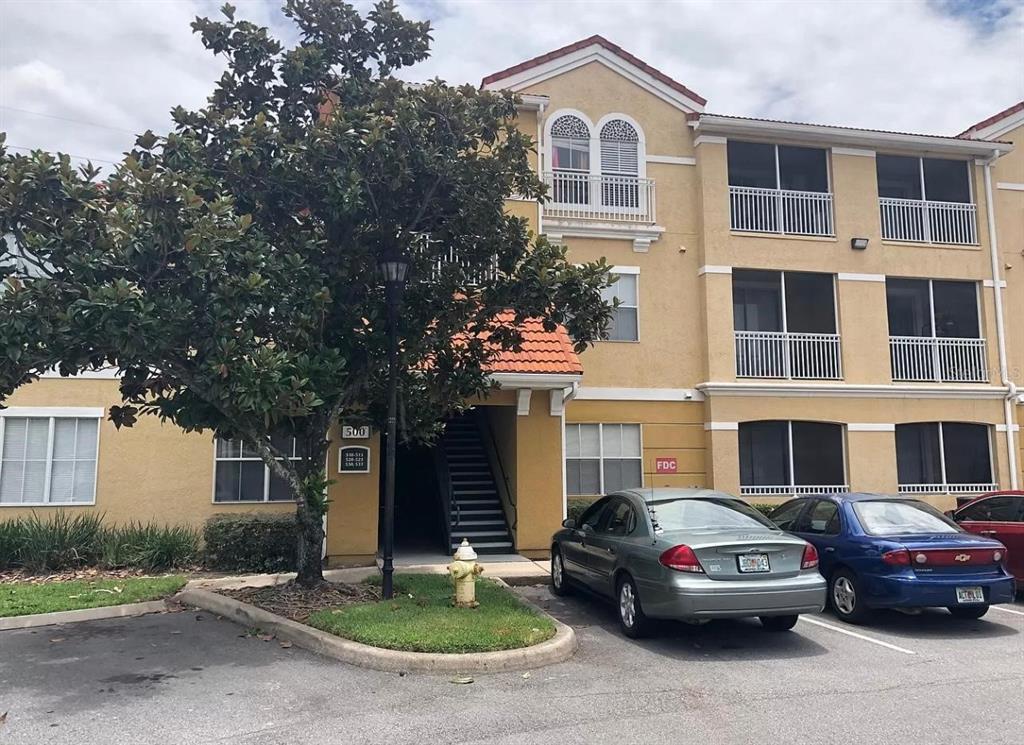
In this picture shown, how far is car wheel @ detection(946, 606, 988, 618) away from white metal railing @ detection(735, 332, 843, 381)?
294 inches

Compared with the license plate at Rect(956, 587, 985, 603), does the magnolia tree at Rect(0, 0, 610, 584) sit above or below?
above

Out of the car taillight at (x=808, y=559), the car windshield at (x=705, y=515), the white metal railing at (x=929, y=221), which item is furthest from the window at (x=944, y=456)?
the car taillight at (x=808, y=559)

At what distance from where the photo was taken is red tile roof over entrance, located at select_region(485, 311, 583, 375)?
499 inches

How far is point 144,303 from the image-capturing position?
6992 mm

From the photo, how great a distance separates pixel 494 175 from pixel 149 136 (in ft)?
12.5

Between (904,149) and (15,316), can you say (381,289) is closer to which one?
(15,316)

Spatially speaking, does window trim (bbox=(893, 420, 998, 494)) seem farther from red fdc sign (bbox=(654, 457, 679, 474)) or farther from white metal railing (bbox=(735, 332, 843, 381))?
red fdc sign (bbox=(654, 457, 679, 474))

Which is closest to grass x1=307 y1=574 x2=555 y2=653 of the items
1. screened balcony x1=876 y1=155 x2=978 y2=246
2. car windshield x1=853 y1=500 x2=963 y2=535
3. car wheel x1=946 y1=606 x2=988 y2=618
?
car windshield x1=853 y1=500 x2=963 y2=535

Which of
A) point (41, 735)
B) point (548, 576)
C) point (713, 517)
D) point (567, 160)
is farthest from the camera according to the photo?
point (567, 160)

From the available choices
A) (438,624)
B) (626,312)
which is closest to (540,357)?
(626,312)

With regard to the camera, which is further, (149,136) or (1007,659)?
(149,136)

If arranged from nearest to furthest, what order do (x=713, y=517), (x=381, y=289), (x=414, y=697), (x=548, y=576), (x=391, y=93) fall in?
(x=414, y=697)
(x=713, y=517)
(x=391, y=93)
(x=381, y=289)
(x=548, y=576)

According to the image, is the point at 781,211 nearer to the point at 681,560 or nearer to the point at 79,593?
the point at 681,560

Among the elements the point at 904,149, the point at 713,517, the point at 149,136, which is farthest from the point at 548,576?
the point at 904,149
